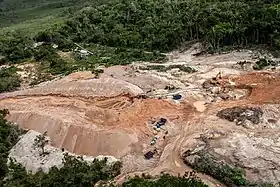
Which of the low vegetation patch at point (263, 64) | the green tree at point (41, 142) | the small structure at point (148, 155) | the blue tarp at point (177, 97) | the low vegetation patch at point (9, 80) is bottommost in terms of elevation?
the small structure at point (148, 155)

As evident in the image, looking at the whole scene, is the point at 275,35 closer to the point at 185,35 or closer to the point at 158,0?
the point at 185,35

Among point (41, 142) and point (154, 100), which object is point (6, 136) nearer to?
point (41, 142)

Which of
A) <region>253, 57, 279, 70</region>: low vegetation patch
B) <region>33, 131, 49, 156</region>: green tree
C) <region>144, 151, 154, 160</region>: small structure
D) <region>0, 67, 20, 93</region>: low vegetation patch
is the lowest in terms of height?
<region>144, 151, 154, 160</region>: small structure

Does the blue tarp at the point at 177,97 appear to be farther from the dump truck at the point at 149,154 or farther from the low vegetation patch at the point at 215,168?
the low vegetation patch at the point at 215,168

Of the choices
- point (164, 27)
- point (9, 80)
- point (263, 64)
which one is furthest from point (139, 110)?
point (164, 27)

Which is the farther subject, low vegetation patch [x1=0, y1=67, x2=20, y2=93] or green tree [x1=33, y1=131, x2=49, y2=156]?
low vegetation patch [x1=0, y1=67, x2=20, y2=93]

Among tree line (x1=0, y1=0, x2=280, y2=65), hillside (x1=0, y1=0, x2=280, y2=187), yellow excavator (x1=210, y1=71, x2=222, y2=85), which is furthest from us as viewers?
tree line (x1=0, y1=0, x2=280, y2=65)

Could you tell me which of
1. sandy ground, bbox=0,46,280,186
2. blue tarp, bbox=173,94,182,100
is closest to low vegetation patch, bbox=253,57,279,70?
sandy ground, bbox=0,46,280,186

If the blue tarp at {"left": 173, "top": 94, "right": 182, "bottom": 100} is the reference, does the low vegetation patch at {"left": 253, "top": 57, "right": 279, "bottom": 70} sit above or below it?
below

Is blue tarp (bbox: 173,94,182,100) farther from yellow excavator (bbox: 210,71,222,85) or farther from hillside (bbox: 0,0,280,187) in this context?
yellow excavator (bbox: 210,71,222,85)

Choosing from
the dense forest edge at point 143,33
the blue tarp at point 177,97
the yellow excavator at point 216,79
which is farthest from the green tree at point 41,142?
the yellow excavator at point 216,79
